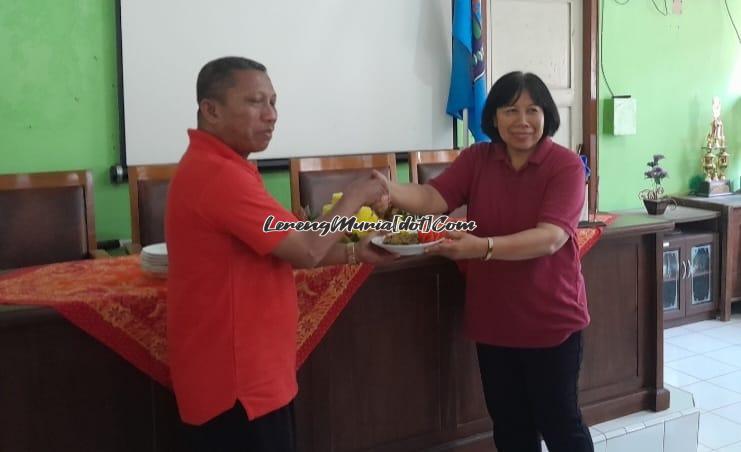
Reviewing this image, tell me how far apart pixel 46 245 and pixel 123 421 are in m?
1.25

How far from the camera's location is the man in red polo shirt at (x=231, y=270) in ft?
4.07

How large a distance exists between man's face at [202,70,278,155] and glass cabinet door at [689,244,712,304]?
3.70 metres

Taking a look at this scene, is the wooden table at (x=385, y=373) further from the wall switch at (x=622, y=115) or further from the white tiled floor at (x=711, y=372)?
the wall switch at (x=622, y=115)

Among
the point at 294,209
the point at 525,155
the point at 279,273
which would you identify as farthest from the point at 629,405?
the point at 279,273

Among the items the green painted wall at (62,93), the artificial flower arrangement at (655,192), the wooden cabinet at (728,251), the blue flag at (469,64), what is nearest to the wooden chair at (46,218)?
the green painted wall at (62,93)

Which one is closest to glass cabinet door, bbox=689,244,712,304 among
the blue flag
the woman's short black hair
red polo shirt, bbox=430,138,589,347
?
the blue flag

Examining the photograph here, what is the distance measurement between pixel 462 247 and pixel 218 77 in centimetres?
71

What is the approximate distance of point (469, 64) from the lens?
3.95 metres

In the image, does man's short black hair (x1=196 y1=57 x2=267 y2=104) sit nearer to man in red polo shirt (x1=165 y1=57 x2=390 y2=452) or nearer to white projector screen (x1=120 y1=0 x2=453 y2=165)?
man in red polo shirt (x1=165 y1=57 x2=390 y2=452)

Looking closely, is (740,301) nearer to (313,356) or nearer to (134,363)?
(313,356)

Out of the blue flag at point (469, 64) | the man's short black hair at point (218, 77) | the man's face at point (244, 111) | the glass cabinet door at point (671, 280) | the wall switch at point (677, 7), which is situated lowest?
the glass cabinet door at point (671, 280)

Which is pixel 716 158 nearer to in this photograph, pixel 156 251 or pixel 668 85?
pixel 668 85

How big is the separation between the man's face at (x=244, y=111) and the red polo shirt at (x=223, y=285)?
0.10 ft

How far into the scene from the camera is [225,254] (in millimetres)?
1254
